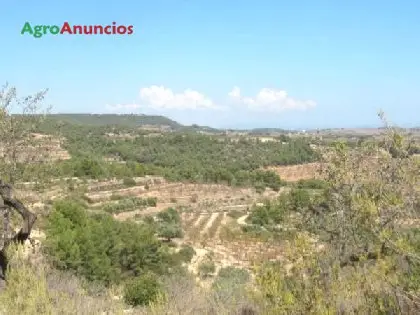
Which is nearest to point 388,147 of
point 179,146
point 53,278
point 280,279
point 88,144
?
point 280,279

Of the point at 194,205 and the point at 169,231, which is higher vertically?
the point at 169,231

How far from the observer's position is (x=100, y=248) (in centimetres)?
2952

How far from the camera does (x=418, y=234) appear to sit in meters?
10.0

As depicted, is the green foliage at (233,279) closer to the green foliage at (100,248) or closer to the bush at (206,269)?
the green foliage at (100,248)

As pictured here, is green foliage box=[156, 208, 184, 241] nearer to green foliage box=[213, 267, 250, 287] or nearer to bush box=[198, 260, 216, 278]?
bush box=[198, 260, 216, 278]

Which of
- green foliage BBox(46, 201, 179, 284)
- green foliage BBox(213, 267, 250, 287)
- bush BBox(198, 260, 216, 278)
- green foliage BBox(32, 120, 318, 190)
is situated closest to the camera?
green foliage BBox(213, 267, 250, 287)

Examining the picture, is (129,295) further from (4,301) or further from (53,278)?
(4,301)

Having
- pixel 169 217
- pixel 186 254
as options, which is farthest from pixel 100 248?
pixel 169 217

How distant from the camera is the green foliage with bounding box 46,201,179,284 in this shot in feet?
85.4

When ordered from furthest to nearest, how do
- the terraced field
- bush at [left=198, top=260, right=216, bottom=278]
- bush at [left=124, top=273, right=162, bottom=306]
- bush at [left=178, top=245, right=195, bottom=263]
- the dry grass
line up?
1. the dry grass
2. the terraced field
3. bush at [left=178, top=245, right=195, bottom=263]
4. bush at [left=198, top=260, right=216, bottom=278]
5. bush at [left=124, top=273, right=162, bottom=306]

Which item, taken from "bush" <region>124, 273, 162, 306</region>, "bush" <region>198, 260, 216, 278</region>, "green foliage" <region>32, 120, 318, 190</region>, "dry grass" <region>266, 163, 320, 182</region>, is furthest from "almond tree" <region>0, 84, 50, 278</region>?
"dry grass" <region>266, 163, 320, 182</region>

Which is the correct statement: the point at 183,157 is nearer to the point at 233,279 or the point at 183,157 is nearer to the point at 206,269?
the point at 206,269

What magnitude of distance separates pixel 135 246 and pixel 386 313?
89.5ft

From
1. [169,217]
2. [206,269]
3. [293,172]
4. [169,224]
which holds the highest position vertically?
[293,172]
